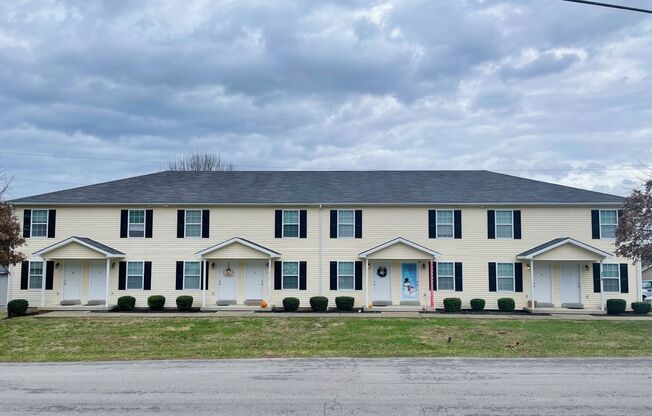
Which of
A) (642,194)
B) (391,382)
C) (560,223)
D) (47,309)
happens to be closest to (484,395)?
(391,382)

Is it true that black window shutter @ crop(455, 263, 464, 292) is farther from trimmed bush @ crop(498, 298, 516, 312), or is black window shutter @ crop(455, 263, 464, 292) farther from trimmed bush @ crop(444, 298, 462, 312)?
trimmed bush @ crop(498, 298, 516, 312)

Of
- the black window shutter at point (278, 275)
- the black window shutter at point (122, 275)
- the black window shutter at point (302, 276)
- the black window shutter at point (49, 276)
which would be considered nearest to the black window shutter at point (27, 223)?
the black window shutter at point (49, 276)

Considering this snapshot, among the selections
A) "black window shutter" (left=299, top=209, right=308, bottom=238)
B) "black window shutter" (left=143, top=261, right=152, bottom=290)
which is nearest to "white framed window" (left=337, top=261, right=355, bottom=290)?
"black window shutter" (left=299, top=209, right=308, bottom=238)

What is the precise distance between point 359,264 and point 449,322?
6.69 metres

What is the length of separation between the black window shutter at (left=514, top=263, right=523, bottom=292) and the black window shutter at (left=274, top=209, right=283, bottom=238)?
37.6 ft

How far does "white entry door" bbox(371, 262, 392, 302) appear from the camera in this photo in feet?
82.1

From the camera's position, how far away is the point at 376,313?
2259 centimetres

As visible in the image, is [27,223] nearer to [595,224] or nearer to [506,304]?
[506,304]

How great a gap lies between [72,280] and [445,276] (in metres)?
18.2

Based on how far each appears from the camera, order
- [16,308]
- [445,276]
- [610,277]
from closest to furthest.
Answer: [16,308] → [610,277] → [445,276]

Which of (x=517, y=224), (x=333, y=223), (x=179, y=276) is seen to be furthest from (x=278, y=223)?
(x=517, y=224)

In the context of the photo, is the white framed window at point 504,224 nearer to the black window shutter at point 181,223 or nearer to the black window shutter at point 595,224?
the black window shutter at point 595,224

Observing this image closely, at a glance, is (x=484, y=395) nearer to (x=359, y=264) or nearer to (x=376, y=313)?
(x=376, y=313)

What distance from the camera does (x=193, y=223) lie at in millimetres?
25531
